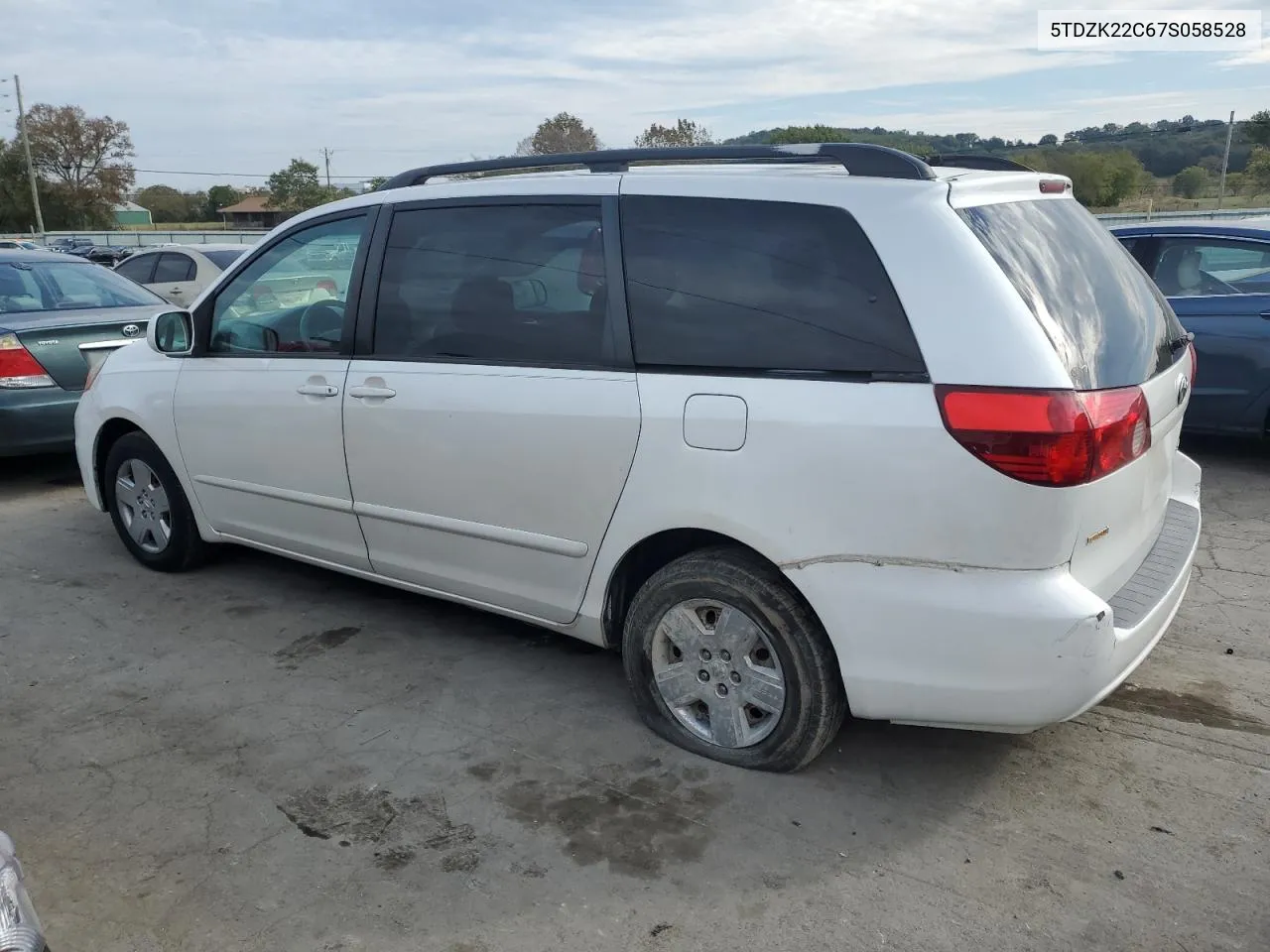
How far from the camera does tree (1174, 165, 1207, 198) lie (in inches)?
1553

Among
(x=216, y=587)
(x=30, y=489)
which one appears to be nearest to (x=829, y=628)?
(x=216, y=587)

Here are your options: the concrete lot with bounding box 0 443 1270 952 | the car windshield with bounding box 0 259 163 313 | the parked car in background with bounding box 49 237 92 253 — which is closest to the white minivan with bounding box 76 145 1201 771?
the concrete lot with bounding box 0 443 1270 952

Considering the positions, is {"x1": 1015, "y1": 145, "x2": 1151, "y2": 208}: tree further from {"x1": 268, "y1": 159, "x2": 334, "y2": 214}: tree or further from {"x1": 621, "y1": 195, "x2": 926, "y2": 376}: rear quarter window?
{"x1": 268, "y1": 159, "x2": 334, "y2": 214}: tree

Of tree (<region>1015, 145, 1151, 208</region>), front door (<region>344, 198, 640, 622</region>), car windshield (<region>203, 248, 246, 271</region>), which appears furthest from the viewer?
tree (<region>1015, 145, 1151, 208</region>)

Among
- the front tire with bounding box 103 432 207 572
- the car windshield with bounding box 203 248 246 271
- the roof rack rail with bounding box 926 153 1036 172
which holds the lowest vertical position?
the front tire with bounding box 103 432 207 572

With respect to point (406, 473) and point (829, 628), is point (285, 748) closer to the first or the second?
point (406, 473)

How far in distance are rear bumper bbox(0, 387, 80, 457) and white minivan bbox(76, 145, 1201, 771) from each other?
3.44m

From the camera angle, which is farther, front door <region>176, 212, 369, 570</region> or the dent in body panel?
front door <region>176, 212, 369, 570</region>

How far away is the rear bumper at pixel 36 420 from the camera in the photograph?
22.3 ft

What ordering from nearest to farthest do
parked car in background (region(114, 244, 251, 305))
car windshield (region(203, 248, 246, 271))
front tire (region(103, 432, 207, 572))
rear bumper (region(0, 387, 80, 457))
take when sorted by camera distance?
1. front tire (region(103, 432, 207, 572))
2. rear bumper (region(0, 387, 80, 457))
3. parked car in background (region(114, 244, 251, 305))
4. car windshield (region(203, 248, 246, 271))

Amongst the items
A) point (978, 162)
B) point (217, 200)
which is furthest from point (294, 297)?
point (217, 200)

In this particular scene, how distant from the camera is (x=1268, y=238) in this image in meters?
6.53

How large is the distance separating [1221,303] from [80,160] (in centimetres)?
8937

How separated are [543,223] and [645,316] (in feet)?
1.98
